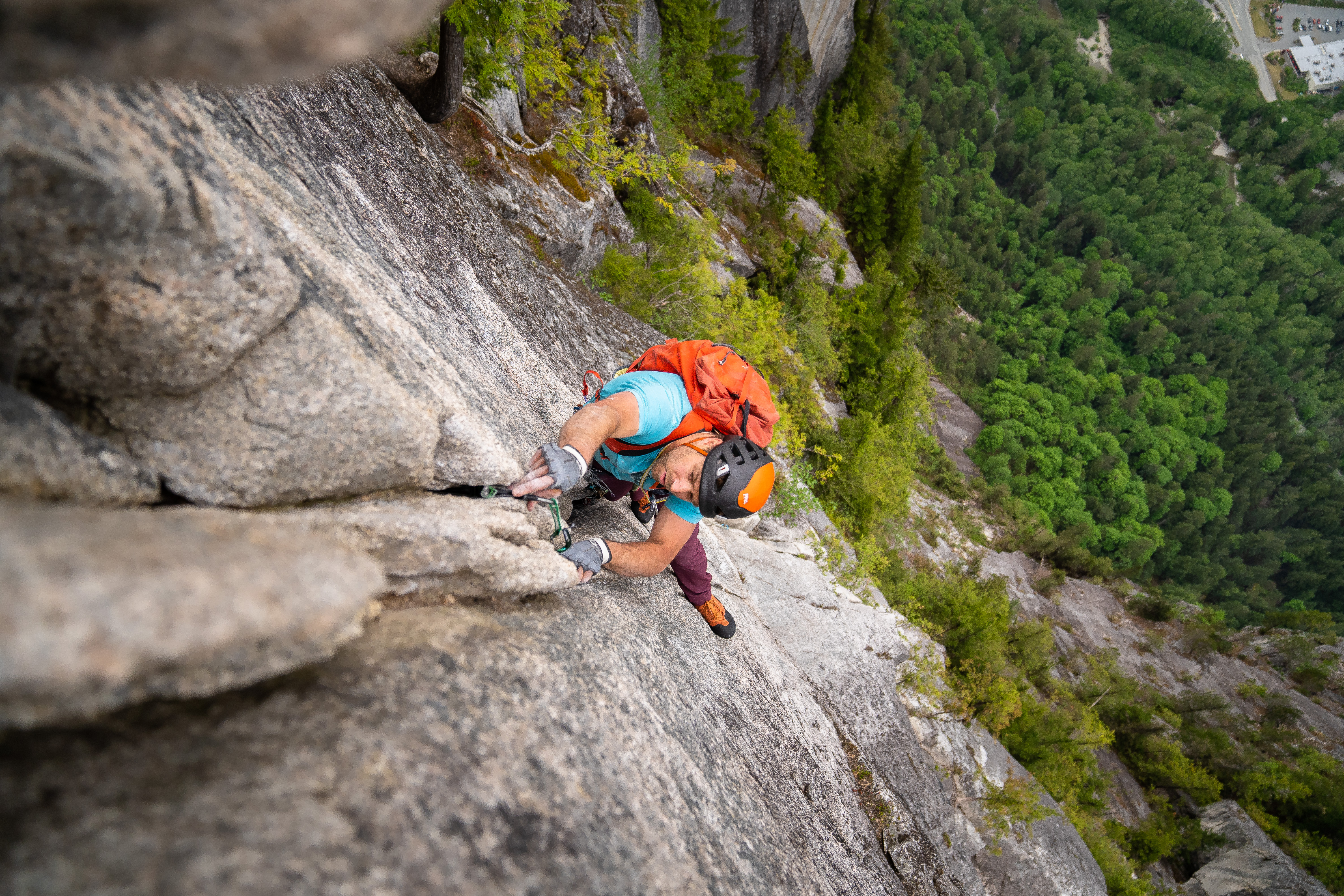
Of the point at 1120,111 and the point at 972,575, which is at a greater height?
the point at 1120,111

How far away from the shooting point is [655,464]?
405 cm

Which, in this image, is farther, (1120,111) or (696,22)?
(1120,111)

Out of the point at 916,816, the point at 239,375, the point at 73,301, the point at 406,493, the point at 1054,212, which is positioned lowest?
the point at 916,816

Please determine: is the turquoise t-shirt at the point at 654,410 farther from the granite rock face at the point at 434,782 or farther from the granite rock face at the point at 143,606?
the granite rock face at the point at 143,606

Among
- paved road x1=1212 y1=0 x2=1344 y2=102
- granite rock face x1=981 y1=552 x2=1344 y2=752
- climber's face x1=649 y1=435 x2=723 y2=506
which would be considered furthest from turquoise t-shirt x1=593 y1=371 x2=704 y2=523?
paved road x1=1212 y1=0 x2=1344 y2=102

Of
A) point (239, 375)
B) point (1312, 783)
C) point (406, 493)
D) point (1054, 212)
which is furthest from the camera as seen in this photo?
point (1054, 212)

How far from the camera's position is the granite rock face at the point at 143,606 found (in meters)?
1.08

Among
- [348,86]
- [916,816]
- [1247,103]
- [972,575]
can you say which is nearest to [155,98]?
[348,86]

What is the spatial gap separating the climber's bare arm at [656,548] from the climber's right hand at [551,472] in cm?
72

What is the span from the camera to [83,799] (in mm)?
1334

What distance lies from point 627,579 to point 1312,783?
4650 cm

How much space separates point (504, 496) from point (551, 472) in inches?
12.7

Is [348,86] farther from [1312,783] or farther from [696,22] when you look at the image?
[1312,783]

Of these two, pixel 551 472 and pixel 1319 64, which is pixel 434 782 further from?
pixel 1319 64
